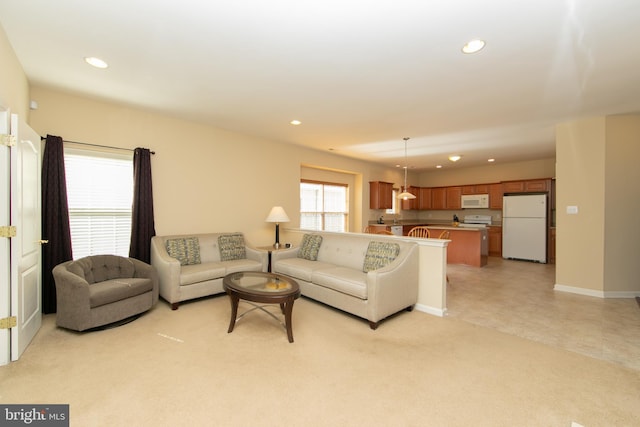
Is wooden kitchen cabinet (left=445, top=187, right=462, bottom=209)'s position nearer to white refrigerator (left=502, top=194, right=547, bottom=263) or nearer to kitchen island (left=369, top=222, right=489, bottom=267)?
white refrigerator (left=502, top=194, right=547, bottom=263)

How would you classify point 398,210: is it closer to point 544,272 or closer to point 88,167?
point 544,272

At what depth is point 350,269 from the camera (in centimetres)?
386

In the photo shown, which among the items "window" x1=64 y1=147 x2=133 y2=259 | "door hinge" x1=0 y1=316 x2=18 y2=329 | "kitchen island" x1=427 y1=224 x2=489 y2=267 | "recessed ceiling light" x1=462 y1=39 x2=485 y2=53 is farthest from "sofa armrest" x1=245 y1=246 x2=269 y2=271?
"kitchen island" x1=427 y1=224 x2=489 y2=267

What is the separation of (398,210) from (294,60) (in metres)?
7.04

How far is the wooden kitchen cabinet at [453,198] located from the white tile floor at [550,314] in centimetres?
363

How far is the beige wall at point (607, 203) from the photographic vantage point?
415 centimetres

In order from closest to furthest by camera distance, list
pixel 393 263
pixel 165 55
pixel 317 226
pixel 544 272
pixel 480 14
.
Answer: pixel 480 14 → pixel 165 55 → pixel 393 263 → pixel 544 272 → pixel 317 226

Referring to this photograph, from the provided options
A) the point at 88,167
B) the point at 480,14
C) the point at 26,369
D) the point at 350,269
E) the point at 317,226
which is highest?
the point at 480,14

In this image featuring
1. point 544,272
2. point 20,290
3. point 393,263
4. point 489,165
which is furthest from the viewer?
point 489,165

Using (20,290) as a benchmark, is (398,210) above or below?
above

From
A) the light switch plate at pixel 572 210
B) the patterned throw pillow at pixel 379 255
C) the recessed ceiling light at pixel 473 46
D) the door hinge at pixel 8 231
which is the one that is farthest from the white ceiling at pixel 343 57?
the patterned throw pillow at pixel 379 255

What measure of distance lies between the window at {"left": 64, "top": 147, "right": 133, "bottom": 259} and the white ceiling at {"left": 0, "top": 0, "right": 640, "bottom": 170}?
0.83 metres

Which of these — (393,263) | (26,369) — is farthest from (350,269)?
(26,369)

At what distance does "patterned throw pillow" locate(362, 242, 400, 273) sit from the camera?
3.51m
